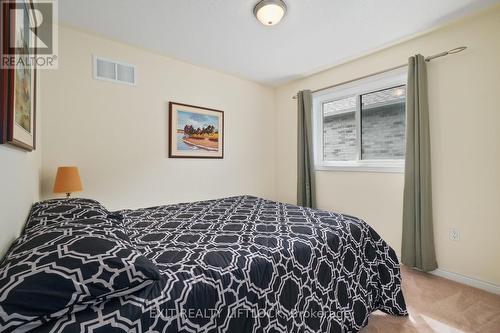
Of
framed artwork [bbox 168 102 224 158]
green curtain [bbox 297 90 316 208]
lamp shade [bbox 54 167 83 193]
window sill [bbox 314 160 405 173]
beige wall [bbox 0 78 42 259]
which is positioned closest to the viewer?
beige wall [bbox 0 78 42 259]

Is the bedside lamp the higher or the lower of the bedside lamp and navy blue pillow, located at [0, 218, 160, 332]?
the higher

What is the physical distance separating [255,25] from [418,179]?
2.22 meters

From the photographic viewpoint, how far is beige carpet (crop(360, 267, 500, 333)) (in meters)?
1.66

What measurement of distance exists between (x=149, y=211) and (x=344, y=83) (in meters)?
2.80

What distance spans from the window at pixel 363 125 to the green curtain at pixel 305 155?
0.51 ft

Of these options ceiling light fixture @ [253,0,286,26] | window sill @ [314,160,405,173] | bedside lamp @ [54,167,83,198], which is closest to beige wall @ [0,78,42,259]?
bedside lamp @ [54,167,83,198]

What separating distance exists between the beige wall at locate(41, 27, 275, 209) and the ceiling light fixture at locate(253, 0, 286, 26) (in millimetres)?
1412

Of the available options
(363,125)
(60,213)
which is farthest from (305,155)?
(60,213)

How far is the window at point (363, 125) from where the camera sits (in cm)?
281

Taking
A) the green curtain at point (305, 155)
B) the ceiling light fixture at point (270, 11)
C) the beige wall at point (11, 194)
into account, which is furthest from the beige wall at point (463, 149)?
the beige wall at point (11, 194)

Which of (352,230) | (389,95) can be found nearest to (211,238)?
(352,230)

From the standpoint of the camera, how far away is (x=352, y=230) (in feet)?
5.49

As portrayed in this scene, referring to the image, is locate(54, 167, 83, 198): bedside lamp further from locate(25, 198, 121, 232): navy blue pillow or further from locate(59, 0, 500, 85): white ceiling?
locate(59, 0, 500, 85): white ceiling

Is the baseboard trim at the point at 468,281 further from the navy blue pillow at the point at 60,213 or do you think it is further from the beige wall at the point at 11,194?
the beige wall at the point at 11,194
